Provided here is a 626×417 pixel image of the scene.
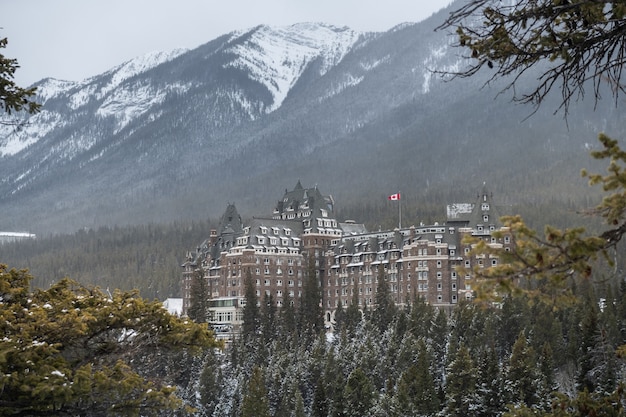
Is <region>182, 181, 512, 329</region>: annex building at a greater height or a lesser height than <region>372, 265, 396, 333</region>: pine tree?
greater

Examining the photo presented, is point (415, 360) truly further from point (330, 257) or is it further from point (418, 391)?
point (330, 257)

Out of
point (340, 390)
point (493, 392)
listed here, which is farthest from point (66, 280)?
point (340, 390)

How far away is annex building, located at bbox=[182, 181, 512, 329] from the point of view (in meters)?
123

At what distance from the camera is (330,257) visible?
457 ft

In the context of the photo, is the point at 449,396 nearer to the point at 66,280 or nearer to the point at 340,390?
the point at 340,390

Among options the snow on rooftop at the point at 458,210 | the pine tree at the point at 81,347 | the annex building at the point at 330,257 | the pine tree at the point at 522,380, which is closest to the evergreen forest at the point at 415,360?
the pine tree at the point at 522,380

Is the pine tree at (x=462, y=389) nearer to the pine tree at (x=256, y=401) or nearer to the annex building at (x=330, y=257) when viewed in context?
the pine tree at (x=256, y=401)

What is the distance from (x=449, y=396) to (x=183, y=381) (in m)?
45.3

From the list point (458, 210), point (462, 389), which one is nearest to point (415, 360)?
point (462, 389)

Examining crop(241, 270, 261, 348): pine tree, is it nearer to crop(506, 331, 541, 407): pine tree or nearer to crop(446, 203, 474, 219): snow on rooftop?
crop(446, 203, 474, 219): snow on rooftop

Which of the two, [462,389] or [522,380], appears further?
[462,389]

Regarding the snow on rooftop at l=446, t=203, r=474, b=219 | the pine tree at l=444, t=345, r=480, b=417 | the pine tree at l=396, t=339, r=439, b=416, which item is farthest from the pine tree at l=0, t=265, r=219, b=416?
the snow on rooftop at l=446, t=203, r=474, b=219

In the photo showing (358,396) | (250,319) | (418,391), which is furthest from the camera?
(250,319)

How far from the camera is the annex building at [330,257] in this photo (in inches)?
4835
